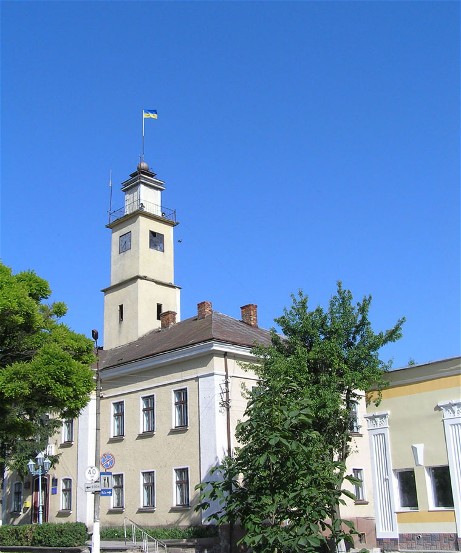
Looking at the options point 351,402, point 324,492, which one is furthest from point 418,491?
point 351,402

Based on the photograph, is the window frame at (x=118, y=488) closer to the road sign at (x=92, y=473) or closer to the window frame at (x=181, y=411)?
the window frame at (x=181, y=411)

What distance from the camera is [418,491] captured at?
1332 cm

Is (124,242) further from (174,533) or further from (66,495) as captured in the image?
(174,533)

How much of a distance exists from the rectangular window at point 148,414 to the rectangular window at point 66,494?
639 centimetres

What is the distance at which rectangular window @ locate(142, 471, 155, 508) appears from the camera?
29234mm

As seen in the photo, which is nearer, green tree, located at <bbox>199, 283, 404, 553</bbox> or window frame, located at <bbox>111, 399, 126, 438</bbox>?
green tree, located at <bbox>199, 283, 404, 553</bbox>

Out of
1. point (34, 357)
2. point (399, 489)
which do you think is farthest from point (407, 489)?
point (34, 357)

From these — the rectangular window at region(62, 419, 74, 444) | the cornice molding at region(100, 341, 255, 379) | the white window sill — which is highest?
the cornice molding at region(100, 341, 255, 379)

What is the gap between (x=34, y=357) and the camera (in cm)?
1661

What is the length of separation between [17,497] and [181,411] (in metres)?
14.7

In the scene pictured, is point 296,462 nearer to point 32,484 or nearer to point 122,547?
point 122,547

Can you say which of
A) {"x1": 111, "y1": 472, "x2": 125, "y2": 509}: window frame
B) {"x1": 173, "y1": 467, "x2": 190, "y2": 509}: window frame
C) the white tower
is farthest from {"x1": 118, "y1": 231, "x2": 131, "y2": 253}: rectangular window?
{"x1": 173, "y1": 467, "x2": 190, "y2": 509}: window frame

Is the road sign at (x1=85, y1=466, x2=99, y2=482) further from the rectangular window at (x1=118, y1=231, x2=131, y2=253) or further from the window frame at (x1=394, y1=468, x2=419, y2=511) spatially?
the rectangular window at (x1=118, y1=231, x2=131, y2=253)

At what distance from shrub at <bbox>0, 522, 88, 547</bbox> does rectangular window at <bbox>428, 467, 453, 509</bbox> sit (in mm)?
19731
